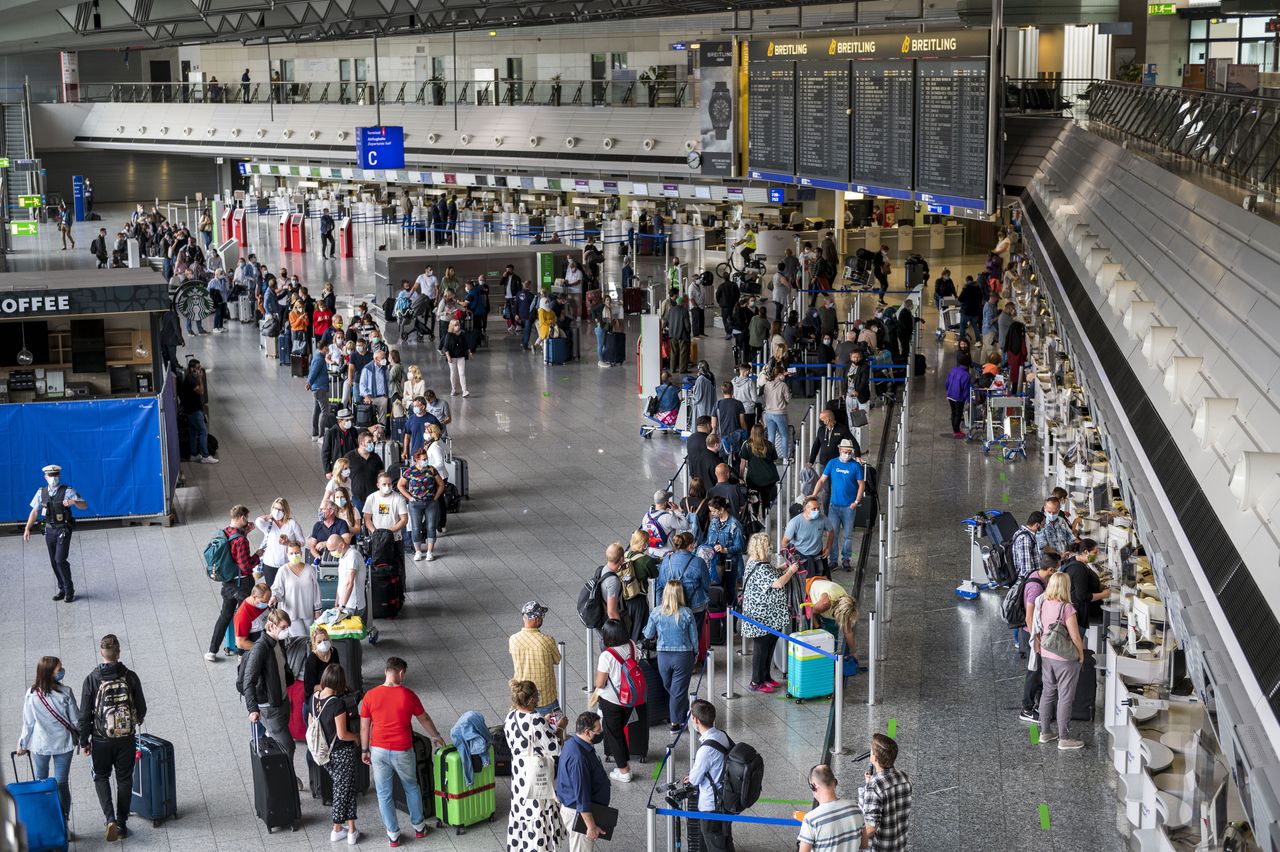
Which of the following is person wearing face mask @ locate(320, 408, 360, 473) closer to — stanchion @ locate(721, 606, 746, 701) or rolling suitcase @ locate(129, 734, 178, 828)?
stanchion @ locate(721, 606, 746, 701)

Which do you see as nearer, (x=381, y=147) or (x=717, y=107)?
(x=717, y=107)

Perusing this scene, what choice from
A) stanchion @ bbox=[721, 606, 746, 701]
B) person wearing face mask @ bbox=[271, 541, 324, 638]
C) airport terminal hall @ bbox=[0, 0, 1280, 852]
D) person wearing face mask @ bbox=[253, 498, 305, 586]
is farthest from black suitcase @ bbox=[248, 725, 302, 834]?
stanchion @ bbox=[721, 606, 746, 701]

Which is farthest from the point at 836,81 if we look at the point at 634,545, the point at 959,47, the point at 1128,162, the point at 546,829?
the point at 546,829

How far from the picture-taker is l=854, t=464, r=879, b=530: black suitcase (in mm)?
14594

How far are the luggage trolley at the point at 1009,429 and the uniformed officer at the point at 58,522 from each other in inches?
443

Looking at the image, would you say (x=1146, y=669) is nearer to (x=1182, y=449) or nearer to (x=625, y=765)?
(x=1182, y=449)

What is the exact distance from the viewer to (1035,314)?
79.2 feet

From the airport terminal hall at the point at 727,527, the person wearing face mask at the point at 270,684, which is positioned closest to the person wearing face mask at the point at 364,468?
the airport terminal hall at the point at 727,527

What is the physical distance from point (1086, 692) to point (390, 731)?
15.9 ft

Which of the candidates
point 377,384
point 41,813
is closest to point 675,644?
point 41,813

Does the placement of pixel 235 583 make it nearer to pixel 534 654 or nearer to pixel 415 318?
pixel 534 654

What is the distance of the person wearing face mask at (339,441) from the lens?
16594mm

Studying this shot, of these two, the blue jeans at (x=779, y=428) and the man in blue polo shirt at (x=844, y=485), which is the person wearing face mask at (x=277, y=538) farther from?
the blue jeans at (x=779, y=428)

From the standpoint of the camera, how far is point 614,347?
2658 cm
